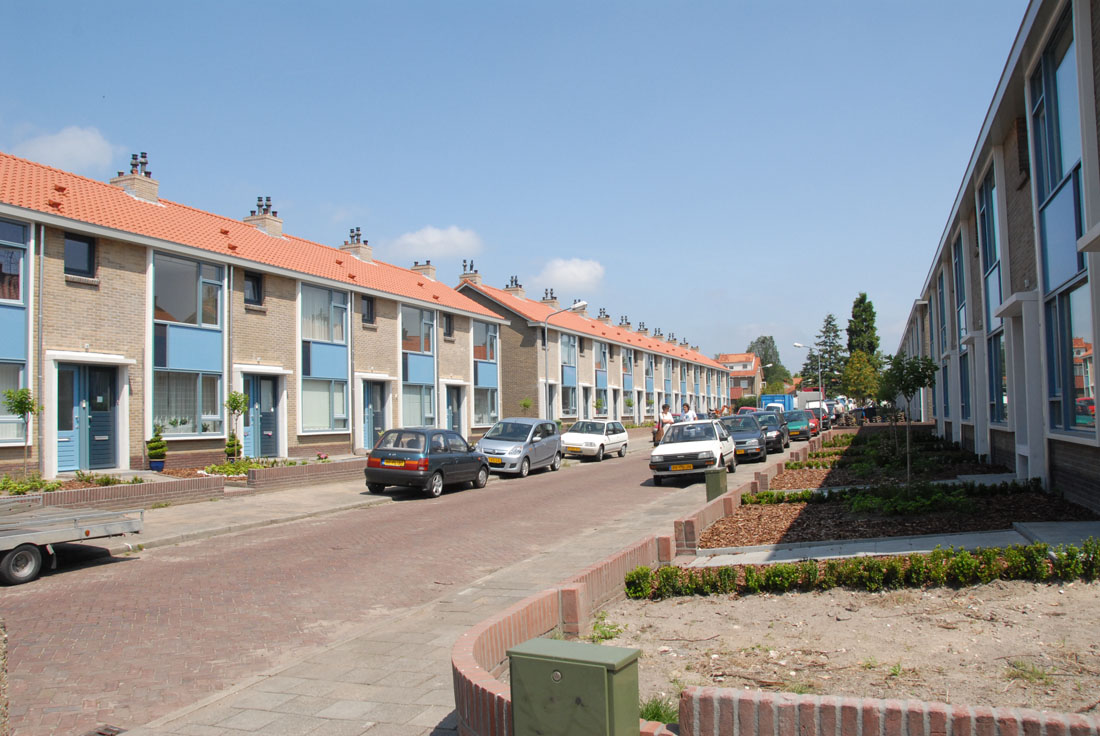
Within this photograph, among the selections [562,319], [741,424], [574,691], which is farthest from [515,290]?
[574,691]

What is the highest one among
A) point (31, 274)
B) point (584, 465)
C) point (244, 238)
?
point (244, 238)

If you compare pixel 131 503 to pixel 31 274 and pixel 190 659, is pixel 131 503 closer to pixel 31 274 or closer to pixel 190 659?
pixel 31 274

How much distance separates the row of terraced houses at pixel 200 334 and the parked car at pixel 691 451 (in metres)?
11.4

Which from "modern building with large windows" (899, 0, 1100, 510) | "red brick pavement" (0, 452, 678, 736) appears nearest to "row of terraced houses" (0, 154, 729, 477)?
"red brick pavement" (0, 452, 678, 736)

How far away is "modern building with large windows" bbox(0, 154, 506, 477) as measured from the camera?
56.5ft

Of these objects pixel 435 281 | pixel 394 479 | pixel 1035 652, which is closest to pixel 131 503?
pixel 394 479

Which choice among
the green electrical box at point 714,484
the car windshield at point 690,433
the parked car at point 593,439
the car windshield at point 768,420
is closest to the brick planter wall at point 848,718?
the green electrical box at point 714,484

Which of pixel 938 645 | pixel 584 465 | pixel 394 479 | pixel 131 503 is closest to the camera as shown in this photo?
pixel 938 645

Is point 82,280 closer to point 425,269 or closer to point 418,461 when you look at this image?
point 418,461

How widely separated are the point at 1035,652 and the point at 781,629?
1.58m

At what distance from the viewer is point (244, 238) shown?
25.9 meters

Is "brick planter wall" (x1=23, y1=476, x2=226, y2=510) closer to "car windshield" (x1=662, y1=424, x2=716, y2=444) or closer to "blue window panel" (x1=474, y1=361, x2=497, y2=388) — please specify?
"car windshield" (x1=662, y1=424, x2=716, y2=444)

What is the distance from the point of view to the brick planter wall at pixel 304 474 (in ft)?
59.5

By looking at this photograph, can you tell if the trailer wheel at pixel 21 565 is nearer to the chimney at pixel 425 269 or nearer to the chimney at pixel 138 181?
the chimney at pixel 138 181
